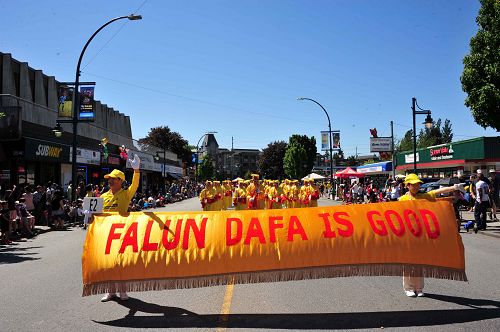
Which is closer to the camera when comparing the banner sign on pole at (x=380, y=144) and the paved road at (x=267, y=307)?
the paved road at (x=267, y=307)

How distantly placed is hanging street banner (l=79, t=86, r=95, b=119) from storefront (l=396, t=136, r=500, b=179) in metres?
19.2

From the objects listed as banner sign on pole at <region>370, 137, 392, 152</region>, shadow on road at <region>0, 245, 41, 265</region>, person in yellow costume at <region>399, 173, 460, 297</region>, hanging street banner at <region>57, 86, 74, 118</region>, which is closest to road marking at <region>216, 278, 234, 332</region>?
person in yellow costume at <region>399, 173, 460, 297</region>

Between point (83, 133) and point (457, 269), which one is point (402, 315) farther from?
point (83, 133)

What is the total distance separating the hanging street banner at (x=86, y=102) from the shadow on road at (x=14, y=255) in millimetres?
8975

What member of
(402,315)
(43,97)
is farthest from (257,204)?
(43,97)

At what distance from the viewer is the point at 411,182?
21.8ft

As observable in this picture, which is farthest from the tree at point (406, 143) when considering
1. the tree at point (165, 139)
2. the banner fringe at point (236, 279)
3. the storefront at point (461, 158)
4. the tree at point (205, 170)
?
the banner fringe at point (236, 279)

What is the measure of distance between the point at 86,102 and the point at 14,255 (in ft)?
35.2

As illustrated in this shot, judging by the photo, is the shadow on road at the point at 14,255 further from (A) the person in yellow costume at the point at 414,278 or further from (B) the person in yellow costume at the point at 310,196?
(B) the person in yellow costume at the point at 310,196

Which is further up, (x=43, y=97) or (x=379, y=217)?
(x=43, y=97)

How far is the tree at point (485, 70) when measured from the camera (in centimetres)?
1950

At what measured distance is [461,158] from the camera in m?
32.6

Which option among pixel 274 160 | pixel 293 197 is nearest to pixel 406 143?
pixel 274 160

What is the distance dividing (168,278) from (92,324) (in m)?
1.00
